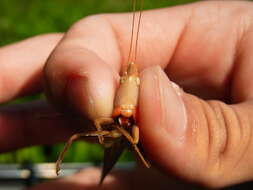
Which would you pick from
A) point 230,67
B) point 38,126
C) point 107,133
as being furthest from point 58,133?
point 107,133

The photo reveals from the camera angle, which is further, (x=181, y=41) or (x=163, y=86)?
(x=181, y=41)

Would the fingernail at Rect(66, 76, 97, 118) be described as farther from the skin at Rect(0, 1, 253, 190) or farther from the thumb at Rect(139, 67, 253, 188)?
the thumb at Rect(139, 67, 253, 188)

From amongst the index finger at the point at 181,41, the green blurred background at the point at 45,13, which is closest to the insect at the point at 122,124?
the index finger at the point at 181,41

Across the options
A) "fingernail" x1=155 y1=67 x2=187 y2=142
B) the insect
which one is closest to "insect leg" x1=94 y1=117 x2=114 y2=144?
the insect

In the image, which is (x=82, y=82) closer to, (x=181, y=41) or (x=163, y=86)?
(x=163, y=86)

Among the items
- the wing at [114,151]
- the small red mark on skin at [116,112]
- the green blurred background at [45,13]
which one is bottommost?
the green blurred background at [45,13]

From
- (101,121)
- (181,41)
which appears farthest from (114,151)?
(181,41)

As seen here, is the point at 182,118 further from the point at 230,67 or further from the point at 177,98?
the point at 230,67

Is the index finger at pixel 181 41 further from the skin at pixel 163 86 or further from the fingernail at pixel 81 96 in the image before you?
the fingernail at pixel 81 96
